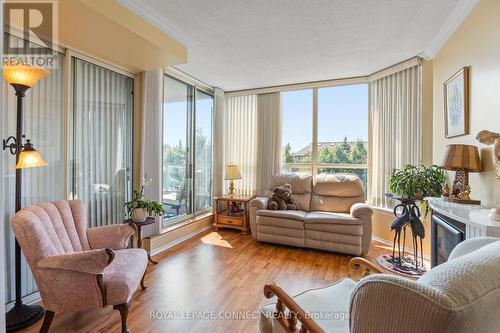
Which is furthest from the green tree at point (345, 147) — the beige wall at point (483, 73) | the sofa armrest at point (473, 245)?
the sofa armrest at point (473, 245)

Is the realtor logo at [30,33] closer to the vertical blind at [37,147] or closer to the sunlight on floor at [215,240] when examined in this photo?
the vertical blind at [37,147]

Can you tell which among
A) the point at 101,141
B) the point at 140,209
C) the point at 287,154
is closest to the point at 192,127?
the point at 101,141

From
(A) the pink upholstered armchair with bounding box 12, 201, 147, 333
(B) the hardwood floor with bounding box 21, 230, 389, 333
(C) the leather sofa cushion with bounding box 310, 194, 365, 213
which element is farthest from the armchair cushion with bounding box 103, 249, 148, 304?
(C) the leather sofa cushion with bounding box 310, 194, 365, 213

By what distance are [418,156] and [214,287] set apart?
3.03 m

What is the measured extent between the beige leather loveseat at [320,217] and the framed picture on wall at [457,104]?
4.28ft

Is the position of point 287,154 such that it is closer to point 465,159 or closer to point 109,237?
point 465,159

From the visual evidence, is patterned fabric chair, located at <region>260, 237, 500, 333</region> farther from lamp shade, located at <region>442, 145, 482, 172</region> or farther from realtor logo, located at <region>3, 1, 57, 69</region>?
realtor logo, located at <region>3, 1, 57, 69</region>

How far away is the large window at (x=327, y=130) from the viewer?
4062mm

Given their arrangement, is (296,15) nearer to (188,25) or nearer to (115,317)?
(188,25)

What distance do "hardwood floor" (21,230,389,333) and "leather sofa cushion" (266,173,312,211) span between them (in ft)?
2.69

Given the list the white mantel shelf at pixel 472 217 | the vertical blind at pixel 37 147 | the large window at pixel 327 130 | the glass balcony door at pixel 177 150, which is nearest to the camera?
the white mantel shelf at pixel 472 217

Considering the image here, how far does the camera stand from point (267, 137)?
461 cm

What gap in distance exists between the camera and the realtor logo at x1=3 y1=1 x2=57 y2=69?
1.77m

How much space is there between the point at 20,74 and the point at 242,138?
3399 millimetres
